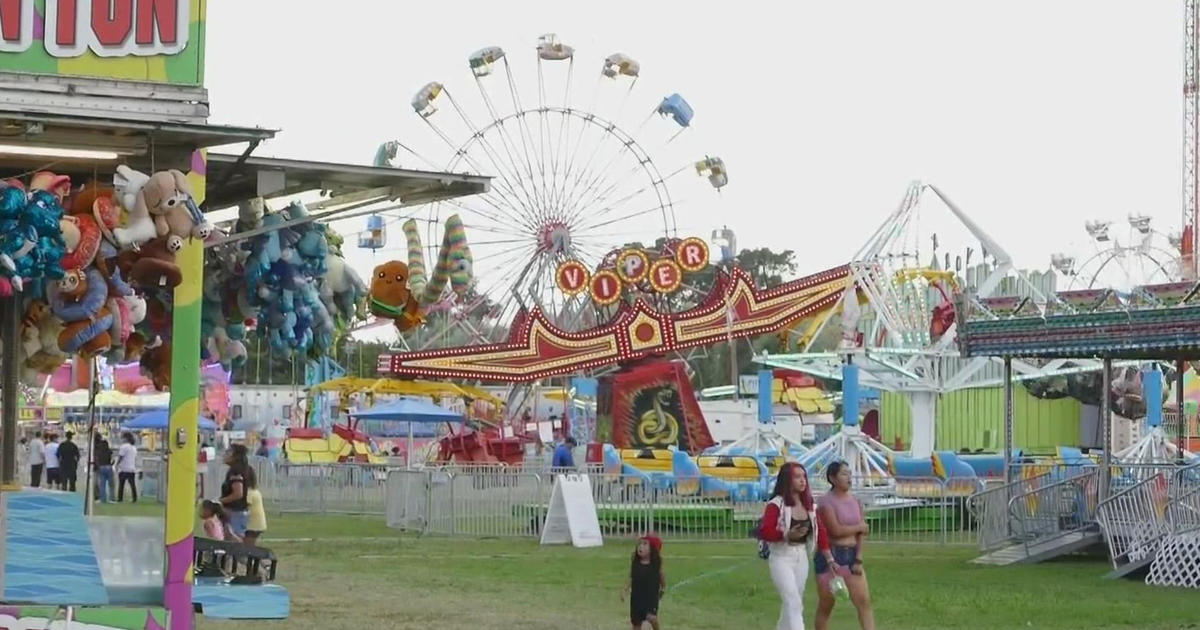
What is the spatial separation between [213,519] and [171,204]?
853 cm

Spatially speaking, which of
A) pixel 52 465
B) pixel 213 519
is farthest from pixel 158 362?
pixel 52 465

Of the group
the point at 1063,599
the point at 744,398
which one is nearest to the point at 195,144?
the point at 1063,599

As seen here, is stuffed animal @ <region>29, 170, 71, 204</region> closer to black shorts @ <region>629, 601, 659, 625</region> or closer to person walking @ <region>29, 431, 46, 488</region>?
black shorts @ <region>629, 601, 659, 625</region>

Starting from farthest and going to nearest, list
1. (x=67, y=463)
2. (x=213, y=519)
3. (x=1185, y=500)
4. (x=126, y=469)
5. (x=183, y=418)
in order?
(x=126, y=469) < (x=67, y=463) < (x=1185, y=500) < (x=213, y=519) < (x=183, y=418)

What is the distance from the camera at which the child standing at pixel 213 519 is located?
682 inches

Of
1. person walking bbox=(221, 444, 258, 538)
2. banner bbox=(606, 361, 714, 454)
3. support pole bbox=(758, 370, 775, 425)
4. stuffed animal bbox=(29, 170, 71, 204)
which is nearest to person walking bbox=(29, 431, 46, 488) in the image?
banner bbox=(606, 361, 714, 454)

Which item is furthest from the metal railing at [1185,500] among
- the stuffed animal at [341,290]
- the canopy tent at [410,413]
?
the canopy tent at [410,413]

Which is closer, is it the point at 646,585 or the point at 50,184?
the point at 50,184

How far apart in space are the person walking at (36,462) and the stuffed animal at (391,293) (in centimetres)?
2271

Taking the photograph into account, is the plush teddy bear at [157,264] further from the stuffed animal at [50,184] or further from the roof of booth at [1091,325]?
the roof of booth at [1091,325]

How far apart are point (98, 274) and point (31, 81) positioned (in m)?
1.07

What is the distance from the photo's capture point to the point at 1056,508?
22.7m

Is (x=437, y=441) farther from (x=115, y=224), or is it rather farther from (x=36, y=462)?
(x=115, y=224)

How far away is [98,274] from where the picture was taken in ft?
32.1
